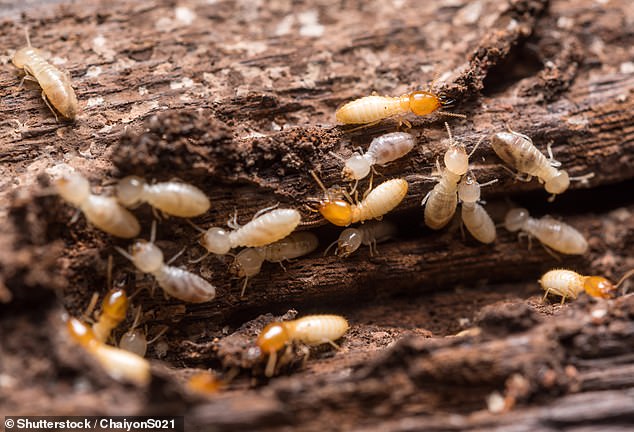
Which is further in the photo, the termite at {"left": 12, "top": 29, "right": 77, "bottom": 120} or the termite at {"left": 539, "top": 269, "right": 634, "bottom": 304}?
the termite at {"left": 12, "top": 29, "right": 77, "bottom": 120}

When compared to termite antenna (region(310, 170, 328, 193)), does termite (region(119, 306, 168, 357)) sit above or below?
below

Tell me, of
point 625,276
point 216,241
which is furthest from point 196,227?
point 625,276

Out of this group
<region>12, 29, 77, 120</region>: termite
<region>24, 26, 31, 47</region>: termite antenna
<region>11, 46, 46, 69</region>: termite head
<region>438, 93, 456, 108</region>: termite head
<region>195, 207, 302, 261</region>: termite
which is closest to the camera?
<region>195, 207, 302, 261</region>: termite

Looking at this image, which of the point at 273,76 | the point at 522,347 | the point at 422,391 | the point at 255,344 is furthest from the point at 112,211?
the point at 522,347

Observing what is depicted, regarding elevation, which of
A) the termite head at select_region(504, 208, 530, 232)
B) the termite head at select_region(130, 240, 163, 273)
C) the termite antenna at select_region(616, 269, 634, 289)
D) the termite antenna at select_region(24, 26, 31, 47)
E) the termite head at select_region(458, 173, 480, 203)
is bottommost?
the termite antenna at select_region(616, 269, 634, 289)

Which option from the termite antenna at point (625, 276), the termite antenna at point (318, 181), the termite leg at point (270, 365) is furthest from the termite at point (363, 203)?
the termite antenna at point (625, 276)

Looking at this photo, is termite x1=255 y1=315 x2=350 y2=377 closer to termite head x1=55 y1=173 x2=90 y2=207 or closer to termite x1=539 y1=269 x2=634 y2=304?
termite head x1=55 y1=173 x2=90 y2=207

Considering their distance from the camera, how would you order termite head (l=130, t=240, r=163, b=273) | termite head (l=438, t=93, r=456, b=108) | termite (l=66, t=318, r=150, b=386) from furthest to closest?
termite head (l=438, t=93, r=456, b=108), termite head (l=130, t=240, r=163, b=273), termite (l=66, t=318, r=150, b=386)

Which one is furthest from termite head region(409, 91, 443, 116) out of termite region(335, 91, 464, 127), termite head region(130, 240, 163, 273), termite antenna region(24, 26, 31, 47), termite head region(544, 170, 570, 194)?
termite antenna region(24, 26, 31, 47)
